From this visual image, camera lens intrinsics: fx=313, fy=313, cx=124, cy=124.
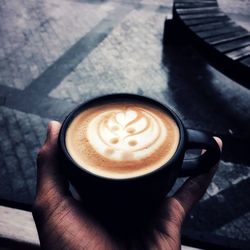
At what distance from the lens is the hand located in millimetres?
1323

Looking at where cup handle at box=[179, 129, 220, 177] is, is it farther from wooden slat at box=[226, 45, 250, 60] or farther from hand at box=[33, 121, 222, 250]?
wooden slat at box=[226, 45, 250, 60]

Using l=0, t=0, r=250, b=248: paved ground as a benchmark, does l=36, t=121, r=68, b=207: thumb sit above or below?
above

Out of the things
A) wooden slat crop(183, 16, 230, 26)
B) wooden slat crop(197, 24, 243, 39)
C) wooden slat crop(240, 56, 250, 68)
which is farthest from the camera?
wooden slat crop(183, 16, 230, 26)

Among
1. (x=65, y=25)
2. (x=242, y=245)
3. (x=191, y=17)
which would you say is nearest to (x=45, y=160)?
(x=242, y=245)

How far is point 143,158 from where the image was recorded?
1.35 m

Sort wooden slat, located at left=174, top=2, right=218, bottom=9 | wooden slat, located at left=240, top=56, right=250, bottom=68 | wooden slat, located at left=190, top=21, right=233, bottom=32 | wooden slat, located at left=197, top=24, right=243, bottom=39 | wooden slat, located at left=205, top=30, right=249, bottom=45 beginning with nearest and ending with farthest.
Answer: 1. wooden slat, located at left=240, top=56, right=250, bottom=68
2. wooden slat, located at left=205, top=30, right=249, bottom=45
3. wooden slat, located at left=197, top=24, right=243, bottom=39
4. wooden slat, located at left=190, top=21, right=233, bottom=32
5. wooden slat, located at left=174, top=2, right=218, bottom=9

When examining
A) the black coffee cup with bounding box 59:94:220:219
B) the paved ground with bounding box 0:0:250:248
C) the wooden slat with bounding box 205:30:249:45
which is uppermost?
the black coffee cup with bounding box 59:94:220:219

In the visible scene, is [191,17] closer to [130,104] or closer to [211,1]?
[211,1]

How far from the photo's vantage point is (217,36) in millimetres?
3803

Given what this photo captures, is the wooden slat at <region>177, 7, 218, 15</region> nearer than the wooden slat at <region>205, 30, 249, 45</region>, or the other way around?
the wooden slat at <region>205, 30, 249, 45</region>

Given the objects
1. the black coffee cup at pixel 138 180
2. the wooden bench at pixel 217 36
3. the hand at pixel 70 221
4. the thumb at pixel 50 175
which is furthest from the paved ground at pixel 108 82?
the thumb at pixel 50 175

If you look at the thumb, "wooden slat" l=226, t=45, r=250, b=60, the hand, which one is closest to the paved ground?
"wooden slat" l=226, t=45, r=250, b=60

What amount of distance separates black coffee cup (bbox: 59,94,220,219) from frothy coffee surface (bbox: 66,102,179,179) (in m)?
0.04

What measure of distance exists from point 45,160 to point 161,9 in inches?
213
